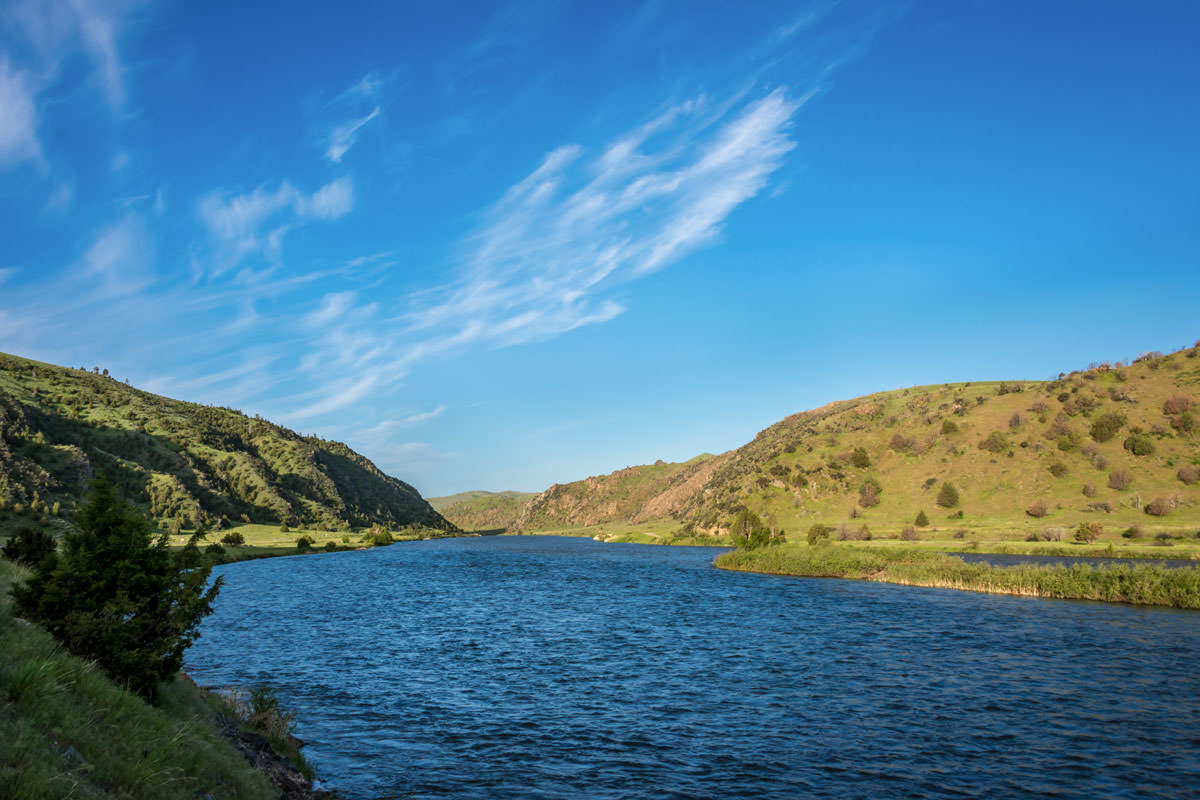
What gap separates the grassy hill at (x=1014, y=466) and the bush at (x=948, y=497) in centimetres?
23

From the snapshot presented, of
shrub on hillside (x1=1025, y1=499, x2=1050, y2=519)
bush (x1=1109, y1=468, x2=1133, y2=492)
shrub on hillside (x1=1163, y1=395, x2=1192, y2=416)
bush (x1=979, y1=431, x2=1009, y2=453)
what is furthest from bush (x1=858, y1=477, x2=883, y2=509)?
shrub on hillside (x1=1163, y1=395, x2=1192, y2=416)

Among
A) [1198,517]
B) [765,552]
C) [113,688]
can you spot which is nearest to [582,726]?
[113,688]

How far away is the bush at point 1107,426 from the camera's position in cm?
10831

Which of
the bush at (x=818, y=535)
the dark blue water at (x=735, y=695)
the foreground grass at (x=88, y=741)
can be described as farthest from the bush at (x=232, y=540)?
the foreground grass at (x=88, y=741)

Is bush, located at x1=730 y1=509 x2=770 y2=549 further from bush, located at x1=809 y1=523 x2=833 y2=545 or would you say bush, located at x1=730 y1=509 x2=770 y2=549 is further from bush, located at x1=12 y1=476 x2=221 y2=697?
bush, located at x1=12 y1=476 x2=221 y2=697

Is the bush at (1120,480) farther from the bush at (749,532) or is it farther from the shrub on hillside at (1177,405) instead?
the bush at (749,532)

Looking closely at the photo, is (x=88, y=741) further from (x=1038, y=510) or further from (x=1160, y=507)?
(x=1038, y=510)

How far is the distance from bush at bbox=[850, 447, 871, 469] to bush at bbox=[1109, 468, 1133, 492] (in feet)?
151

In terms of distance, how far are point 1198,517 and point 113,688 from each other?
373ft

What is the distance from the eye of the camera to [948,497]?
11200cm

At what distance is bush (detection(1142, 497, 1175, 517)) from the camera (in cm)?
8581

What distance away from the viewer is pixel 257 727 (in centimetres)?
1886

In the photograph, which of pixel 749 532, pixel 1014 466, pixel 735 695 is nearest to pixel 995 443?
pixel 1014 466

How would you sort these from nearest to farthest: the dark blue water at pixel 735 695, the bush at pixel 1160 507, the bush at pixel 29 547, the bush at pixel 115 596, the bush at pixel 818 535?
the bush at pixel 115 596 < the dark blue water at pixel 735 695 < the bush at pixel 29 547 < the bush at pixel 1160 507 < the bush at pixel 818 535
